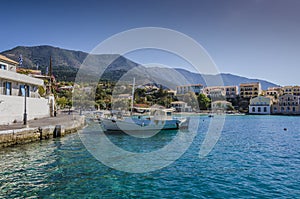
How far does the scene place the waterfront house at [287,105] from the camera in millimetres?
97500

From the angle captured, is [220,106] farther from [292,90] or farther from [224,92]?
[292,90]

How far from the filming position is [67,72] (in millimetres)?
138250

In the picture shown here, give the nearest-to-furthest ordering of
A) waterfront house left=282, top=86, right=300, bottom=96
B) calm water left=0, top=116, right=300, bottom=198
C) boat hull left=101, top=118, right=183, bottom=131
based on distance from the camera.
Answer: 1. calm water left=0, top=116, right=300, bottom=198
2. boat hull left=101, top=118, right=183, bottom=131
3. waterfront house left=282, top=86, right=300, bottom=96

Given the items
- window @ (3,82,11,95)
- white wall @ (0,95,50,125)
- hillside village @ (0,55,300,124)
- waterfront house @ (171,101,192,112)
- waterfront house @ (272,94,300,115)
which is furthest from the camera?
waterfront house @ (171,101,192,112)

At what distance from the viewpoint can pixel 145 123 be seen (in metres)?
28.4

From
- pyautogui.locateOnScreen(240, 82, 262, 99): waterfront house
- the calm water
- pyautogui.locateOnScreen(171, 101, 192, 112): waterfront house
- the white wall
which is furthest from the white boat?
pyautogui.locateOnScreen(240, 82, 262, 99): waterfront house

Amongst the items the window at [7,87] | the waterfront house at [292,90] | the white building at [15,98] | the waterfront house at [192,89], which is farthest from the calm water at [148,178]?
the waterfront house at [292,90]

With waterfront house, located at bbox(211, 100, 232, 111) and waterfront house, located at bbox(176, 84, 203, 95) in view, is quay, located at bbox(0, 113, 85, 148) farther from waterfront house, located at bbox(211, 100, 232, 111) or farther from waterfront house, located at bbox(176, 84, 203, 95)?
waterfront house, located at bbox(176, 84, 203, 95)

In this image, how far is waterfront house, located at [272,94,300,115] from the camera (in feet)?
320

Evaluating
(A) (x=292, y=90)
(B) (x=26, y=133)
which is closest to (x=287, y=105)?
(A) (x=292, y=90)

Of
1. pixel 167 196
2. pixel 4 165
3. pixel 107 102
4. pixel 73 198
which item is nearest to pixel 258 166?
pixel 167 196

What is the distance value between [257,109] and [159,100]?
44281 millimetres

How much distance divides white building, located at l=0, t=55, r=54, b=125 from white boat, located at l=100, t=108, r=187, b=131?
8312 mm

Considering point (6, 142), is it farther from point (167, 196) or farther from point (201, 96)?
→ point (201, 96)
